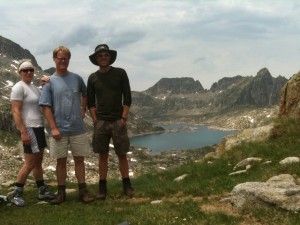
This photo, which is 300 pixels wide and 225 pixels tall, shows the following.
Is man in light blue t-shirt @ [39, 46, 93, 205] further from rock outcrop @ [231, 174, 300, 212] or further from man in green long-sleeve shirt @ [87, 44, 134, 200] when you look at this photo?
rock outcrop @ [231, 174, 300, 212]

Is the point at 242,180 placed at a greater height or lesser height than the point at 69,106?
lesser

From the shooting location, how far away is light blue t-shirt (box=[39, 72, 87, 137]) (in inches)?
433

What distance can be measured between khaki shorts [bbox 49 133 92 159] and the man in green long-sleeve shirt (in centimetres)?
46

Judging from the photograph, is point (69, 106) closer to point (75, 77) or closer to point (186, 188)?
point (75, 77)

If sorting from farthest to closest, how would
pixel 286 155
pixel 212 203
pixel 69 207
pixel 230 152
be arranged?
pixel 230 152 < pixel 286 155 < pixel 69 207 < pixel 212 203

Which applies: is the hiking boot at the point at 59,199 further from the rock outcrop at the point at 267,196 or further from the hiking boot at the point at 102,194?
the rock outcrop at the point at 267,196

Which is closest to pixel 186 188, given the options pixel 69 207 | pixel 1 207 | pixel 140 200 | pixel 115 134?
pixel 140 200

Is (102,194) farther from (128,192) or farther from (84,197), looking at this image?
(128,192)

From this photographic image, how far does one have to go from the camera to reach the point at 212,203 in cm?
1005

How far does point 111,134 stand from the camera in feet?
38.2

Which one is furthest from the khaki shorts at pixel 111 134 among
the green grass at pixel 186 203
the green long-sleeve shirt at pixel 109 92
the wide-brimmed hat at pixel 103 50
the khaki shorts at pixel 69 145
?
the wide-brimmed hat at pixel 103 50

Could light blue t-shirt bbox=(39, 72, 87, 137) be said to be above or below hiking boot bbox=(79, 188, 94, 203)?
above

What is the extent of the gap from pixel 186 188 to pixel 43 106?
5.19 metres

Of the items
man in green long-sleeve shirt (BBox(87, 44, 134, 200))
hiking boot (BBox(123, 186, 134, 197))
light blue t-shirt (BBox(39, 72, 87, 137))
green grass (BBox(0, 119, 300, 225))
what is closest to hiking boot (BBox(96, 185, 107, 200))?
man in green long-sleeve shirt (BBox(87, 44, 134, 200))
